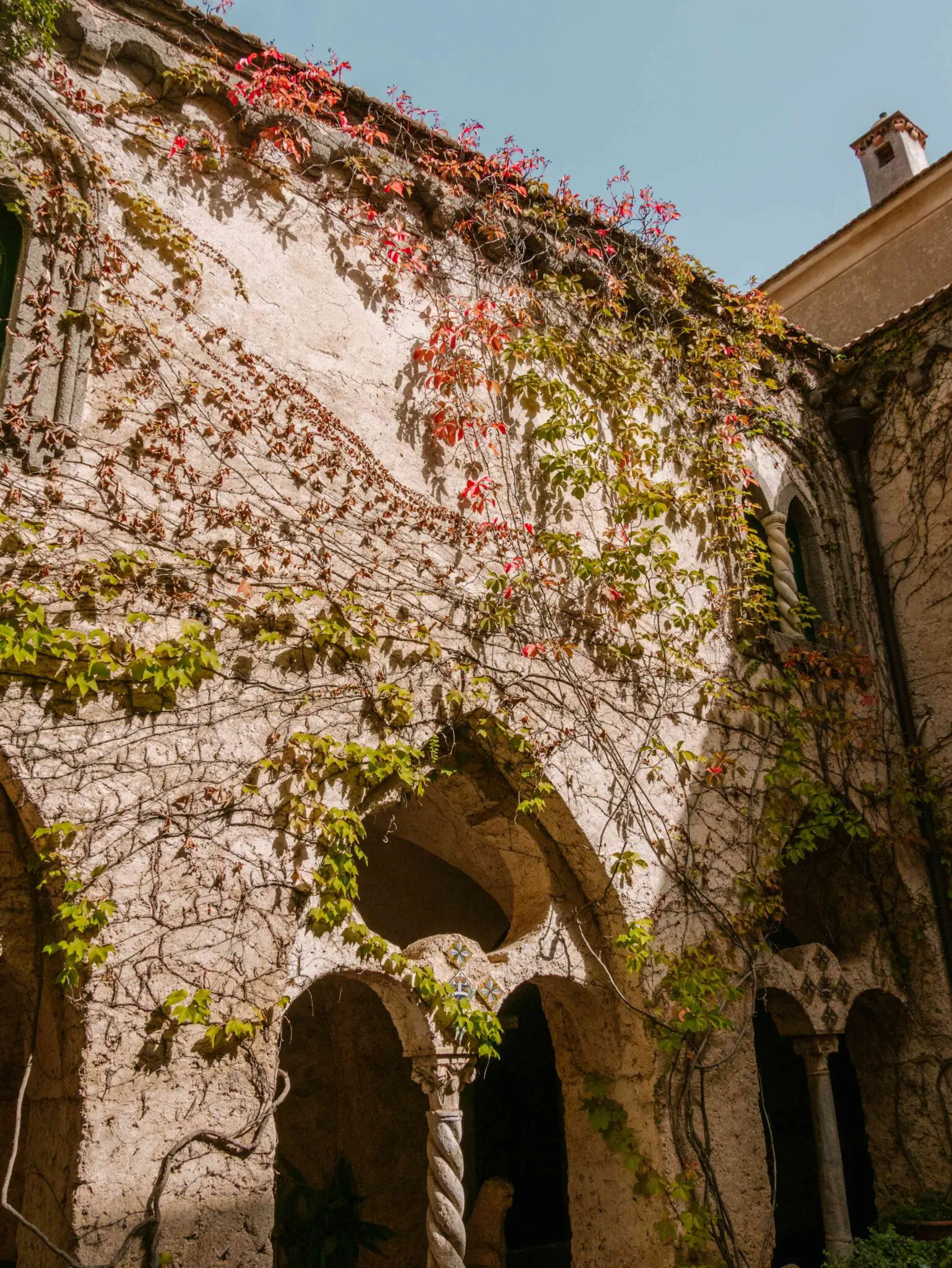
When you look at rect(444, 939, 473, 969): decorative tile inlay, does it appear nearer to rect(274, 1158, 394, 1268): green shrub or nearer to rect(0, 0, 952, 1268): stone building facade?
rect(0, 0, 952, 1268): stone building facade

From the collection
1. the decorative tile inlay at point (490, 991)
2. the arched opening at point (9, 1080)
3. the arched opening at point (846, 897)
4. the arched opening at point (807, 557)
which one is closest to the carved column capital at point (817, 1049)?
the arched opening at point (846, 897)

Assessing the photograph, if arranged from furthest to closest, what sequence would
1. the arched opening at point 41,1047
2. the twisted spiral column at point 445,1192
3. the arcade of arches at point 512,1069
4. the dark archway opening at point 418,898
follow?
the dark archway opening at point 418,898 → the arcade of arches at point 512,1069 → the twisted spiral column at point 445,1192 → the arched opening at point 41,1047

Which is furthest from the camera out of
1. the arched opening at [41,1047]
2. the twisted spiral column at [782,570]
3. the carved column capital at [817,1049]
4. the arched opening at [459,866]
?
the twisted spiral column at [782,570]

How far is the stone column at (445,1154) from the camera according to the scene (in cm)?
438

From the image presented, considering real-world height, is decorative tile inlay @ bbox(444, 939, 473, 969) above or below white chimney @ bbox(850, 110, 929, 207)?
below

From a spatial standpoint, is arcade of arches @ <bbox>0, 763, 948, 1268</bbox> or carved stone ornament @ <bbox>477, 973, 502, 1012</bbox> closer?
carved stone ornament @ <bbox>477, 973, 502, 1012</bbox>

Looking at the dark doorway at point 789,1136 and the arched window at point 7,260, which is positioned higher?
the arched window at point 7,260

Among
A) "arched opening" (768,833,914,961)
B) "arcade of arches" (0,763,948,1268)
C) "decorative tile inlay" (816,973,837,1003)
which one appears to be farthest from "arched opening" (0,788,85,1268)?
"arched opening" (768,833,914,961)

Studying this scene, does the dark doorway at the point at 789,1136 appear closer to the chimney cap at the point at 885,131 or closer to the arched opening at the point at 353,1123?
the arched opening at the point at 353,1123

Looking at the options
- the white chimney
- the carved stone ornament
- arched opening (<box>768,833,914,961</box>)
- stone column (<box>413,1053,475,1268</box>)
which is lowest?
stone column (<box>413,1053,475,1268</box>)

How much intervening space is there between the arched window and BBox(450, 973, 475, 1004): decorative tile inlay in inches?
143

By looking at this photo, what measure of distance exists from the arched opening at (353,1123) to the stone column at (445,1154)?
2107mm

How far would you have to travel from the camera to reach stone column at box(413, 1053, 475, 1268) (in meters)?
4.38

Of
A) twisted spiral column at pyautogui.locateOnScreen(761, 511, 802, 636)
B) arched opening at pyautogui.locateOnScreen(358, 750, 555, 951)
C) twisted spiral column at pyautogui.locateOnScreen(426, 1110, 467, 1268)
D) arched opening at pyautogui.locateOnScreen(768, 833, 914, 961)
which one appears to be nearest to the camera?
twisted spiral column at pyautogui.locateOnScreen(426, 1110, 467, 1268)
